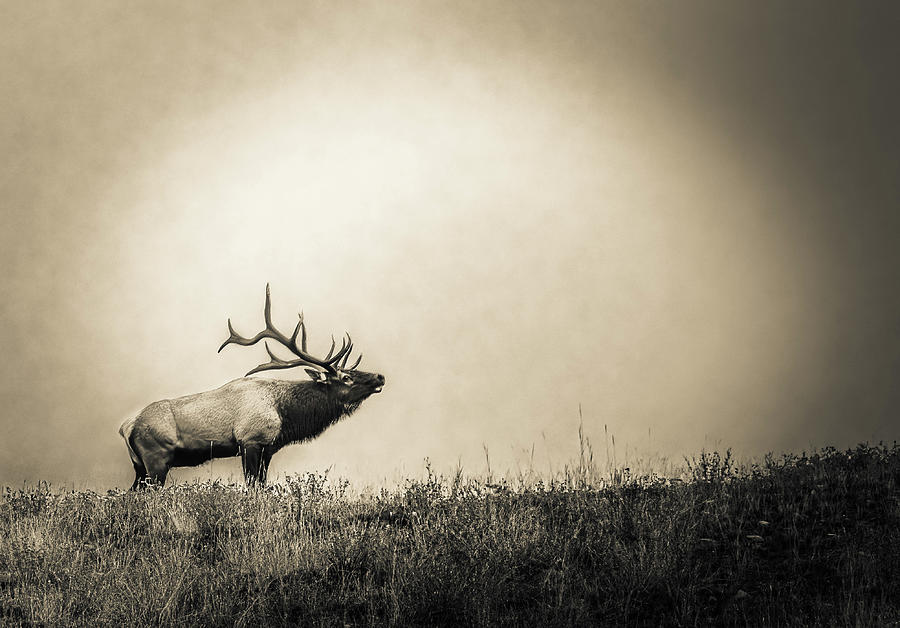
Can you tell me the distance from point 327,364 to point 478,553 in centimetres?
458

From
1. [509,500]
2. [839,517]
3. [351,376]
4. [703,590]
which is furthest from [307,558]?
[351,376]

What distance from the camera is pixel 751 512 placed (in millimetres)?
6227

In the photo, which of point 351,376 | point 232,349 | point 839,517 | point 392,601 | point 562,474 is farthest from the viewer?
point 232,349

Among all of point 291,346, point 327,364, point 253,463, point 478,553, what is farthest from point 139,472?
point 478,553

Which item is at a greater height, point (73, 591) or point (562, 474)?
point (562, 474)

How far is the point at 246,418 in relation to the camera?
359 inches

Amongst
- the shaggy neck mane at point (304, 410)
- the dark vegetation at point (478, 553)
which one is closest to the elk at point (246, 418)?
the shaggy neck mane at point (304, 410)

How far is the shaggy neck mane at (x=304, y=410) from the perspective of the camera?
9.40 m

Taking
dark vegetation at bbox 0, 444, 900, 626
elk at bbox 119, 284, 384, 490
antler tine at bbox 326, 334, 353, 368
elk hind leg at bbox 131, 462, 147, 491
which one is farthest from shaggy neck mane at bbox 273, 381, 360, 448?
dark vegetation at bbox 0, 444, 900, 626

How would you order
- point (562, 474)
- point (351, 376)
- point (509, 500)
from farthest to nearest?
1. point (351, 376)
2. point (562, 474)
3. point (509, 500)

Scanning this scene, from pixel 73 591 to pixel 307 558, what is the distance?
1.29 metres

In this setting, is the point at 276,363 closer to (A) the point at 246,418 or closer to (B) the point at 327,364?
(B) the point at 327,364

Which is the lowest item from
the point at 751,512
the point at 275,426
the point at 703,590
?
the point at 703,590

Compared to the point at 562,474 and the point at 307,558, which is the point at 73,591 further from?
Answer: the point at 562,474
